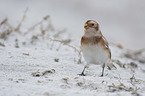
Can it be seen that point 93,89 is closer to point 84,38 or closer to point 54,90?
point 54,90

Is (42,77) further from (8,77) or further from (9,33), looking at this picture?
(9,33)

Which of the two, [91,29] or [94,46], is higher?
[91,29]

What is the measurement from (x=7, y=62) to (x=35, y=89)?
97 centimetres

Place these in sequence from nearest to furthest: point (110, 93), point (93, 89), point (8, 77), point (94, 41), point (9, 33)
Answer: point (110, 93), point (93, 89), point (8, 77), point (94, 41), point (9, 33)

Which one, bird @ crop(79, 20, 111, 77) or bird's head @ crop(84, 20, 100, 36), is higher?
bird's head @ crop(84, 20, 100, 36)

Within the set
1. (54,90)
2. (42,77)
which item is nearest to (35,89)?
(54,90)

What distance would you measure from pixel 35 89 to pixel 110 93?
730 mm

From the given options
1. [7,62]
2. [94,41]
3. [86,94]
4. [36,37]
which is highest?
[36,37]

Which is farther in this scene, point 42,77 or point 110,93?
point 42,77

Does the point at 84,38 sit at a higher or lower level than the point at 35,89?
higher

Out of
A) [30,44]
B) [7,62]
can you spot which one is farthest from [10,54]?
[30,44]

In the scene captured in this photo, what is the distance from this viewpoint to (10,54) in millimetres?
2791

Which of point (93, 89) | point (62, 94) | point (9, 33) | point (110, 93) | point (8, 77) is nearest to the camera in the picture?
point (62, 94)

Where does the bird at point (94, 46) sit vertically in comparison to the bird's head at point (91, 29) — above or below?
below
